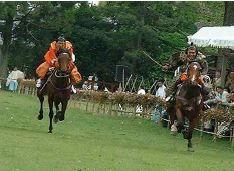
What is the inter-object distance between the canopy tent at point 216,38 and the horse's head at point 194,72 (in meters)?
6.74

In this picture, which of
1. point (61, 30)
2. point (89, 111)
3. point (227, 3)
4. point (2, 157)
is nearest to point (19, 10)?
point (61, 30)

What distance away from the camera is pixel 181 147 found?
19.0 metres

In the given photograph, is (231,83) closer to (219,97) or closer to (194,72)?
(219,97)

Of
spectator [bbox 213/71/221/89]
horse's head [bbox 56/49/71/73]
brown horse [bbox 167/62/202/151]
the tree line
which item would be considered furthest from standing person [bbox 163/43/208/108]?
the tree line

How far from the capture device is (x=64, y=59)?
1764 centimetres

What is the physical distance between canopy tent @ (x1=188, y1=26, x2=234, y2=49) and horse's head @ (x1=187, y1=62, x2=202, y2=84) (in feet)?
22.1

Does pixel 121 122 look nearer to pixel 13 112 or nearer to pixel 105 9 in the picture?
pixel 13 112

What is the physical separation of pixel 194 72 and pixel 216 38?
7.85 m

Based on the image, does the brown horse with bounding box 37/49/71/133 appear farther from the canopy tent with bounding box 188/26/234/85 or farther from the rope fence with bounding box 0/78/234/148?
the rope fence with bounding box 0/78/234/148

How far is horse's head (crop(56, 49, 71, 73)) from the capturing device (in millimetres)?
17556

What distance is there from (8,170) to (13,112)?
1502cm

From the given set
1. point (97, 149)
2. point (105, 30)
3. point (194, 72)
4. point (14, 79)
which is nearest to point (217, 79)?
point (194, 72)

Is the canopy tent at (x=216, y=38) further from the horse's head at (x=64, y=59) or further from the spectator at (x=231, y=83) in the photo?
the horse's head at (x=64, y=59)

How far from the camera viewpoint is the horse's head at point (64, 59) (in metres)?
17.6
